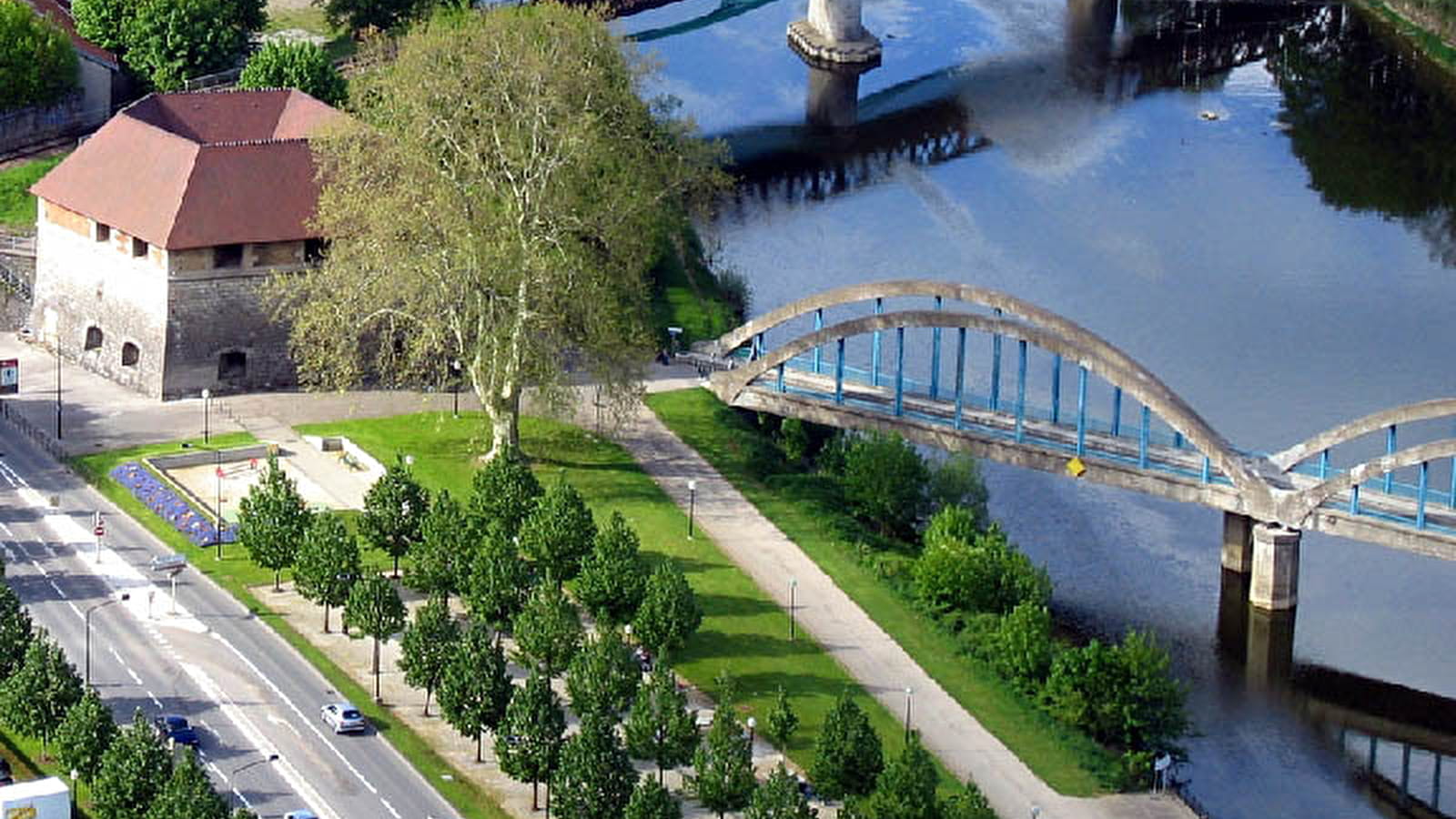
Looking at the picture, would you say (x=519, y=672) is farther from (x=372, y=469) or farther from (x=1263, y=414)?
(x=1263, y=414)

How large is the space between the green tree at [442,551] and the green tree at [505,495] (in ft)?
5.66

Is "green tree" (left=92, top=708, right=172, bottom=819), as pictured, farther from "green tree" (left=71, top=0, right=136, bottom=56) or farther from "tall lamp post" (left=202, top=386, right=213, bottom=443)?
"green tree" (left=71, top=0, right=136, bottom=56)

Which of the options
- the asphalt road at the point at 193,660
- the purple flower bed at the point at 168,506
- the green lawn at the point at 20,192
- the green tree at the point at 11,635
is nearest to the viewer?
the asphalt road at the point at 193,660

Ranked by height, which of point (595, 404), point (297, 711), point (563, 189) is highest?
point (563, 189)

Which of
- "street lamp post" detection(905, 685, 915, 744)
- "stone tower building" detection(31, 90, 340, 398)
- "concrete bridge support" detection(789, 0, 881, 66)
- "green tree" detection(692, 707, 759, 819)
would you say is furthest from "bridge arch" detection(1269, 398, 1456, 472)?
"concrete bridge support" detection(789, 0, 881, 66)

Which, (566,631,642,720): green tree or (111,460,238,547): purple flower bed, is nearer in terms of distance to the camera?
(566,631,642,720): green tree

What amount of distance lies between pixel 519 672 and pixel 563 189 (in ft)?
71.8

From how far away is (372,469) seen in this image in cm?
11712

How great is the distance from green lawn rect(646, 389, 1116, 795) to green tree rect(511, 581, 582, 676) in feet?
40.3

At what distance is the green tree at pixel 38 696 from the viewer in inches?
3674

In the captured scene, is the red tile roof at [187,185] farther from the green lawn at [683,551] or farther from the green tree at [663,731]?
the green tree at [663,731]

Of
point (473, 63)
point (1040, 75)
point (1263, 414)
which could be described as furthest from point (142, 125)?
point (1040, 75)

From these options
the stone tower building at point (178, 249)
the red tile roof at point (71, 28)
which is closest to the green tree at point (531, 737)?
the stone tower building at point (178, 249)

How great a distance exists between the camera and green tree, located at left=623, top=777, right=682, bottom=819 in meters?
87.2
